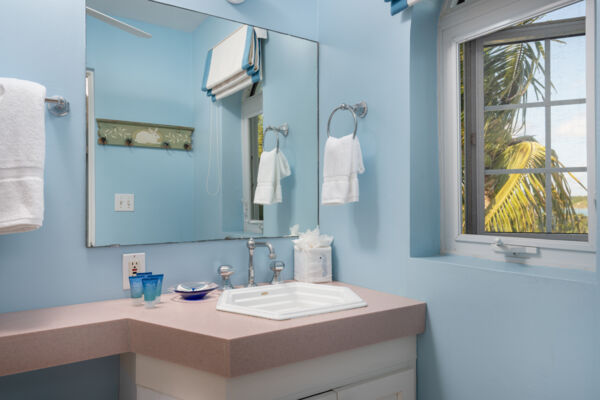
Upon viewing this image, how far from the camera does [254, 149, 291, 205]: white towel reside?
6.04ft

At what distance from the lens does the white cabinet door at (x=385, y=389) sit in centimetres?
128

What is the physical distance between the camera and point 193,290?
4.83ft

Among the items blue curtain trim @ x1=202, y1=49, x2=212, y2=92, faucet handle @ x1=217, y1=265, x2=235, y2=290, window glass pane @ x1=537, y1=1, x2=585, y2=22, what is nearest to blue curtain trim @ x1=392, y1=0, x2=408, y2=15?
window glass pane @ x1=537, y1=1, x2=585, y2=22

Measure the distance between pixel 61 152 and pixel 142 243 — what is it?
427 millimetres

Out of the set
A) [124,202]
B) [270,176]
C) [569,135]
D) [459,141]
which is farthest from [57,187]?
[569,135]

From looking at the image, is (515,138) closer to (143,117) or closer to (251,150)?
(251,150)

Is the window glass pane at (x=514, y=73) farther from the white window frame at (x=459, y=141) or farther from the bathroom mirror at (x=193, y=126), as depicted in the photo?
the bathroom mirror at (x=193, y=126)

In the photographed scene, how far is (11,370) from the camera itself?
3.56ft

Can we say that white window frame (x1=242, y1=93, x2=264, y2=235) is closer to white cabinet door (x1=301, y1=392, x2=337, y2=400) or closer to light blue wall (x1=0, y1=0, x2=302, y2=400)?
light blue wall (x1=0, y1=0, x2=302, y2=400)

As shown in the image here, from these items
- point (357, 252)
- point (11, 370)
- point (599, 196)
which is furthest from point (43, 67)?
point (599, 196)

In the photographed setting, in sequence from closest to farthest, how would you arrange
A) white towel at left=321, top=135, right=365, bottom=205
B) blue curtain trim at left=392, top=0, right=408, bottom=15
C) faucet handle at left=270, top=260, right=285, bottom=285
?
blue curtain trim at left=392, top=0, right=408, bottom=15, white towel at left=321, top=135, right=365, bottom=205, faucet handle at left=270, top=260, right=285, bottom=285

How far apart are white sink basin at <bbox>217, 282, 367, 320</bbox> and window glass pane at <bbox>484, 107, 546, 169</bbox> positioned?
27.9 inches

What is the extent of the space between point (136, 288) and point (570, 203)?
144 centimetres

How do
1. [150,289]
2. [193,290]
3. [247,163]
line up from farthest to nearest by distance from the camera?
[247,163] → [193,290] → [150,289]
